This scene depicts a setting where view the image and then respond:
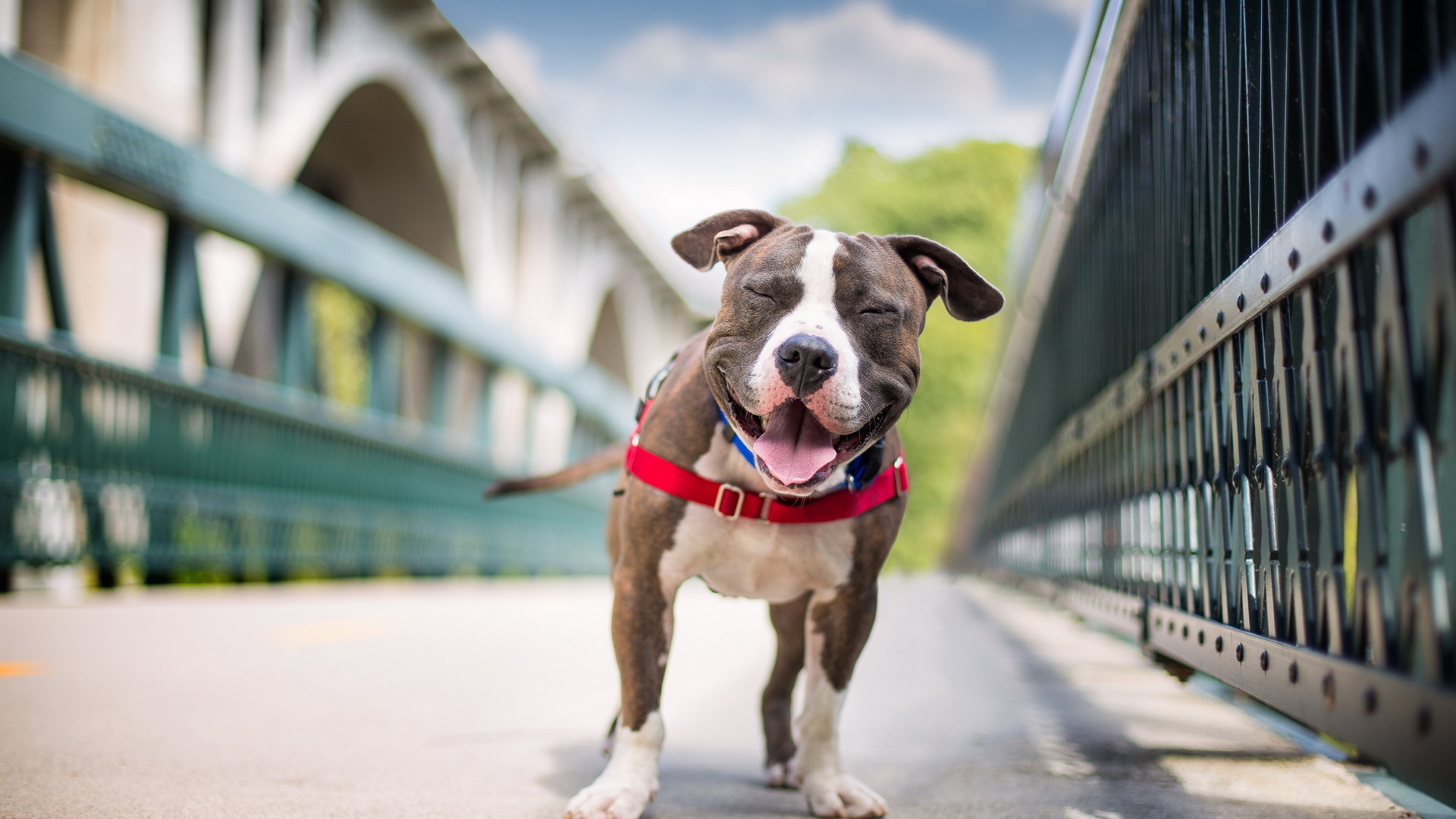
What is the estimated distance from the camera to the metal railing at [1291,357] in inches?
61.2

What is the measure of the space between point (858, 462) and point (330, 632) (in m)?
5.09

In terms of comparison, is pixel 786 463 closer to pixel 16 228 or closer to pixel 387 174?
pixel 16 228

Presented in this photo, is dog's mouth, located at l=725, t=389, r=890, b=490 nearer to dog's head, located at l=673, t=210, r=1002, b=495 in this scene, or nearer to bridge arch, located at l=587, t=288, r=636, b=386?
dog's head, located at l=673, t=210, r=1002, b=495

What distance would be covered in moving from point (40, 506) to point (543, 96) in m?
17.5

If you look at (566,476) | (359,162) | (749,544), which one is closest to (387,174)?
(359,162)

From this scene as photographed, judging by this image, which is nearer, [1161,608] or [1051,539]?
[1161,608]

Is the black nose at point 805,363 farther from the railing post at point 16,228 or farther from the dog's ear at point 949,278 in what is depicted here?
the railing post at point 16,228

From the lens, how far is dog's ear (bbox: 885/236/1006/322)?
285 cm

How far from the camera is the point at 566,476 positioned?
4016 millimetres

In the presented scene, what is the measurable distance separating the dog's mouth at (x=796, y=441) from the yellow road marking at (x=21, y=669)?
3.34 metres

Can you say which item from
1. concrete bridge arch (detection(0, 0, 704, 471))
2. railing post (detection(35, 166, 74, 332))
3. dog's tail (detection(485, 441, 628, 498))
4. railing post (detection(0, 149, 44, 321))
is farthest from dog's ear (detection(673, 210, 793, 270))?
railing post (detection(35, 166, 74, 332))

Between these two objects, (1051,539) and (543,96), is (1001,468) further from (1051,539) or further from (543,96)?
(543,96)

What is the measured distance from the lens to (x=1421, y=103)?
4.91 ft

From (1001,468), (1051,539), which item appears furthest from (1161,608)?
(1001,468)
